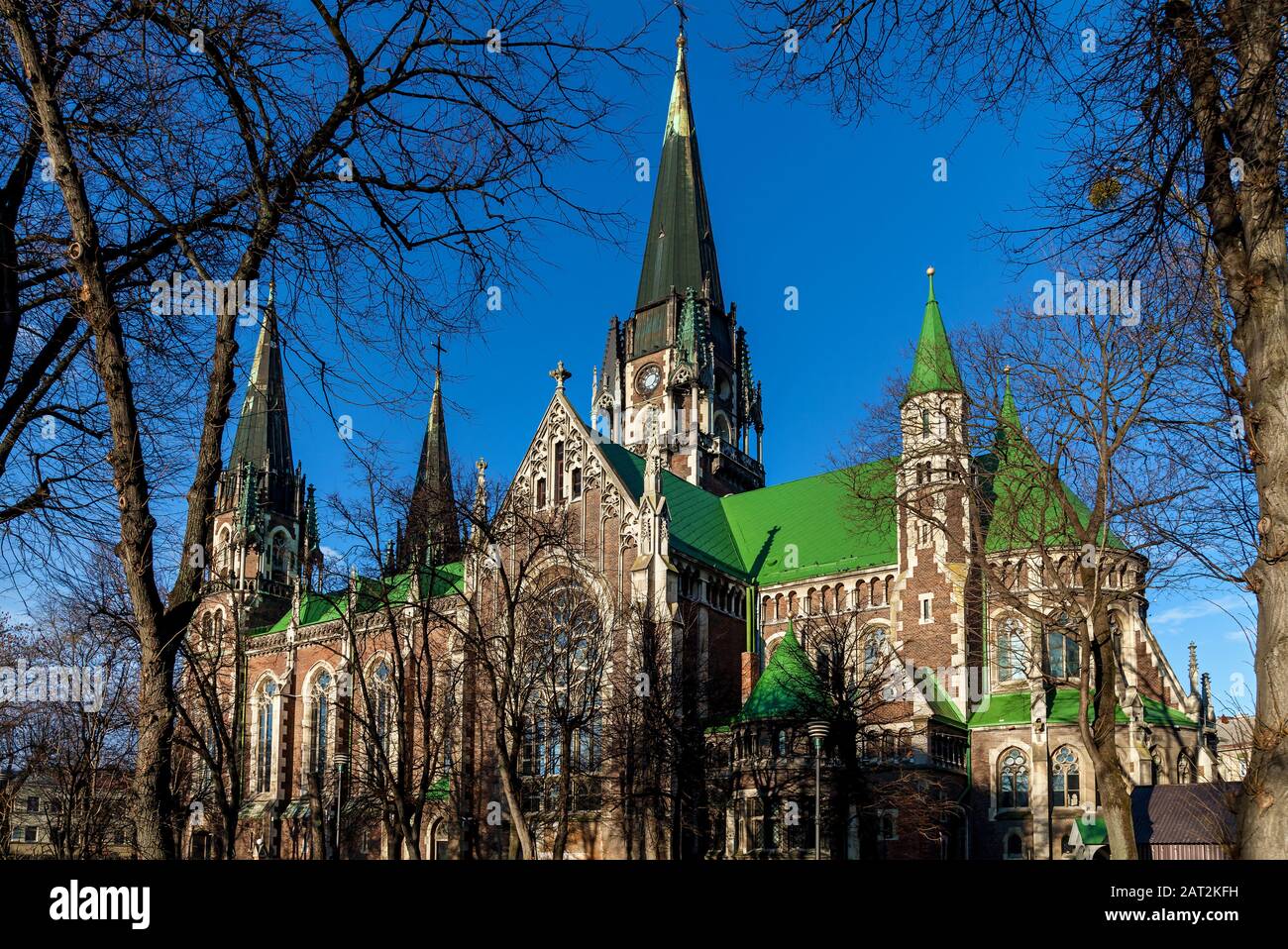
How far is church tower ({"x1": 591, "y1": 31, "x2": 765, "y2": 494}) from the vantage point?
64000 millimetres

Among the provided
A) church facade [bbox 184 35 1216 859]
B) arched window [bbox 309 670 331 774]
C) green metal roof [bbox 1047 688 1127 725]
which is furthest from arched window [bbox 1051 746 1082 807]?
arched window [bbox 309 670 331 774]

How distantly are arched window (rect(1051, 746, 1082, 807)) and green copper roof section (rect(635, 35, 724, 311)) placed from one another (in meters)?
36.7

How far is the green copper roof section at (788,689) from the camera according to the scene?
123ft

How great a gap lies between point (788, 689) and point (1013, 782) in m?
8.62

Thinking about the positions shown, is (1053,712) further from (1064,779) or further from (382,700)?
(382,700)

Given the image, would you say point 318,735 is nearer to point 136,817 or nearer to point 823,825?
point 823,825

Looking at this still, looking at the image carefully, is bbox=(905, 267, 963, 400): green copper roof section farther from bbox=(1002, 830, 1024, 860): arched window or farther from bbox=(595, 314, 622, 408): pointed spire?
bbox=(595, 314, 622, 408): pointed spire

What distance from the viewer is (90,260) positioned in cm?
825

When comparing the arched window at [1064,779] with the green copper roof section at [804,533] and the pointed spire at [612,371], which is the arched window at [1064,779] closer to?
the green copper roof section at [804,533]

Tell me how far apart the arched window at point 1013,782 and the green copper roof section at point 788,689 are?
24.4 feet

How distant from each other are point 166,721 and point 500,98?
209 inches

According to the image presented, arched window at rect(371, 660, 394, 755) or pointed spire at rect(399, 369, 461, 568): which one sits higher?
pointed spire at rect(399, 369, 461, 568)

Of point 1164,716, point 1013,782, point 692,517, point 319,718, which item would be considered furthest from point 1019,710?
point 319,718
